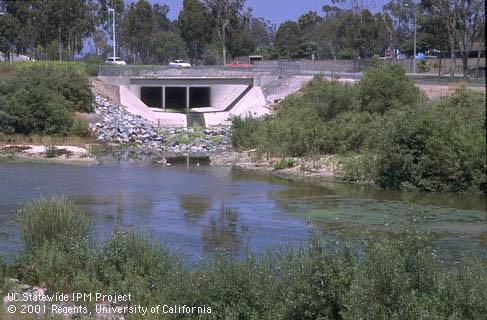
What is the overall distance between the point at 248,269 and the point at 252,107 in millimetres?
57948

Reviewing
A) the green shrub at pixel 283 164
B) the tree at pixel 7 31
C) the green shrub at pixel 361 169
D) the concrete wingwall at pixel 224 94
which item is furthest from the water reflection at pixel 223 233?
the tree at pixel 7 31

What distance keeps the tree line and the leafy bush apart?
3472cm

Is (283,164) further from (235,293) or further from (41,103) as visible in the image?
(235,293)

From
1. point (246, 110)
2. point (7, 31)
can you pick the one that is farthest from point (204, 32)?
point (246, 110)

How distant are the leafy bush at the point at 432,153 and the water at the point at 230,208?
1.12 metres

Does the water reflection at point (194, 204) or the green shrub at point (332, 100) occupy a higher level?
the green shrub at point (332, 100)

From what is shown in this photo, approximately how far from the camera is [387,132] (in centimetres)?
3881

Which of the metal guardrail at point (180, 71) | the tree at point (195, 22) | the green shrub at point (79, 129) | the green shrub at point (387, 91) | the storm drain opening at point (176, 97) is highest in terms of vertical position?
the tree at point (195, 22)

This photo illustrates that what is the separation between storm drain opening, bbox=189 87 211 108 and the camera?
8206cm

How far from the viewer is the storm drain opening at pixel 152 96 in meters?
79.2

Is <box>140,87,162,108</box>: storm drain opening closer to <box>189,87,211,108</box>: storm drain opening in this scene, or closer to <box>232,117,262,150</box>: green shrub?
<box>189,87,211,108</box>: storm drain opening

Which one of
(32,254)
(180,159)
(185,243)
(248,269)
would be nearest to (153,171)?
(180,159)

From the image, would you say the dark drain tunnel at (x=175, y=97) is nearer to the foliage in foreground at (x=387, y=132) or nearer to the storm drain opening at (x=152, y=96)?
the storm drain opening at (x=152, y=96)

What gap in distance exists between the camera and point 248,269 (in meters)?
13.4
